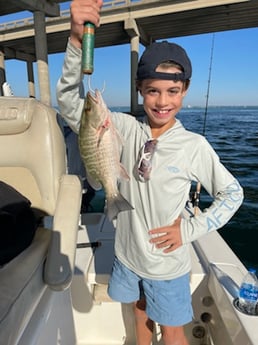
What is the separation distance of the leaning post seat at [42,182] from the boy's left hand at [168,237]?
0.49 metres

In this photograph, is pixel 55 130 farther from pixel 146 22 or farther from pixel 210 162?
pixel 146 22

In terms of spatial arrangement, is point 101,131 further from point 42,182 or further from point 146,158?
point 42,182

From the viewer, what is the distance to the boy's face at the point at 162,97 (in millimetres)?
1395

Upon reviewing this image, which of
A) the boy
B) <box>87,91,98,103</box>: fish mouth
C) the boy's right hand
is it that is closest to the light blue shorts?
the boy

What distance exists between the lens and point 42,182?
1.84 meters

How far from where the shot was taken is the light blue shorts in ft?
5.16

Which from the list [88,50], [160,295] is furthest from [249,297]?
[88,50]

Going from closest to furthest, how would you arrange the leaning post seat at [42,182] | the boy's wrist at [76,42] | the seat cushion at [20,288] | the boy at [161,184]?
1. the seat cushion at [20,288]
2. the boy's wrist at [76,42]
3. the boy at [161,184]
4. the leaning post seat at [42,182]

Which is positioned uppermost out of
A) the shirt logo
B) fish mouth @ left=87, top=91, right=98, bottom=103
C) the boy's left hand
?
fish mouth @ left=87, top=91, right=98, bottom=103

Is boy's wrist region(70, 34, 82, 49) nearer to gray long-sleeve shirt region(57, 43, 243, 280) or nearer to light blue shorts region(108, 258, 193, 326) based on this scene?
gray long-sleeve shirt region(57, 43, 243, 280)

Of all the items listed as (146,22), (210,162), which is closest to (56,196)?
(210,162)

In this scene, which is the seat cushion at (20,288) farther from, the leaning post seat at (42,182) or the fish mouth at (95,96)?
the fish mouth at (95,96)

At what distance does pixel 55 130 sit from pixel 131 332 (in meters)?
1.63

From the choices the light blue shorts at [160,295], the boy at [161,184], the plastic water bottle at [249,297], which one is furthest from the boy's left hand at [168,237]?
the plastic water bottle at [249,297]
